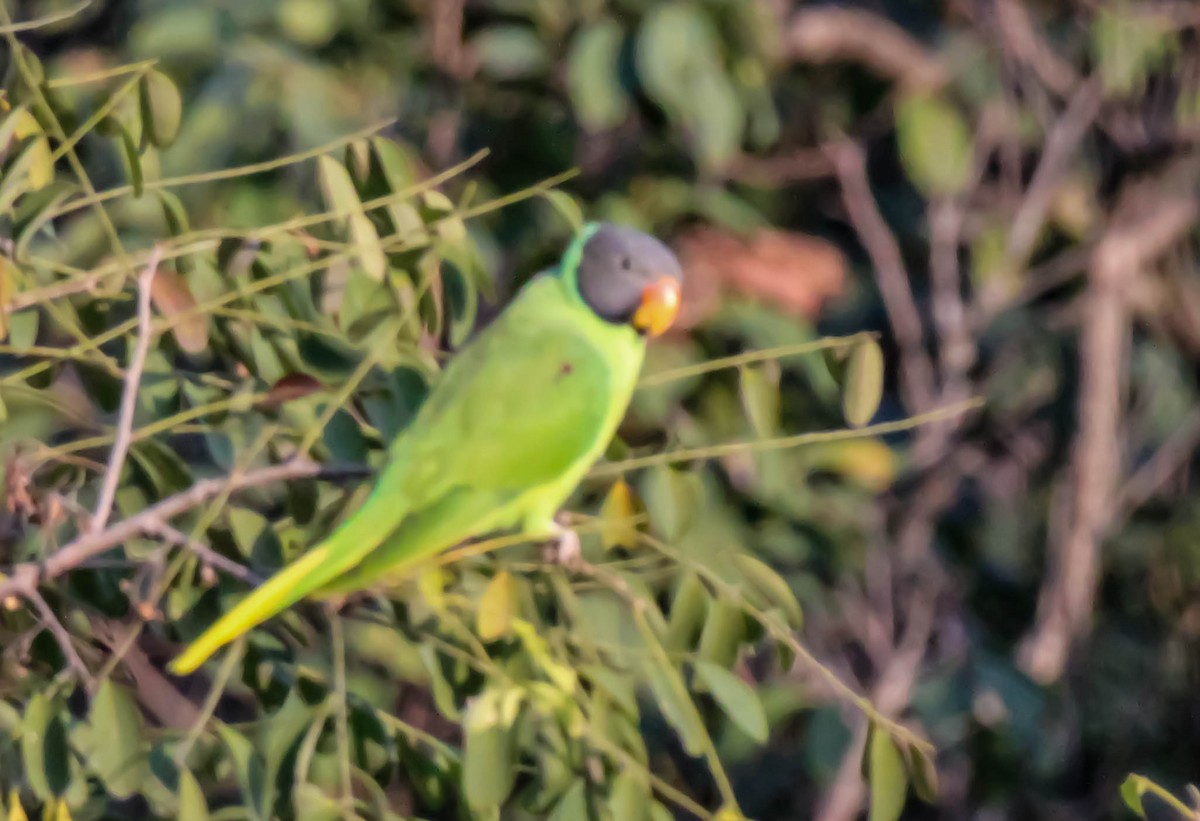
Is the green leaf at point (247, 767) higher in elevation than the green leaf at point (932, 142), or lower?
higher

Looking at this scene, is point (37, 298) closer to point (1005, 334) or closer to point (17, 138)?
point (17, 138)

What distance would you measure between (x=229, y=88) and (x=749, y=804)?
1.41m

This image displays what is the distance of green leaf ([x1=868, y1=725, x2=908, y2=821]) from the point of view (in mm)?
1129

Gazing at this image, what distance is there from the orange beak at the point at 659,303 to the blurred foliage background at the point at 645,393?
12 centimetres

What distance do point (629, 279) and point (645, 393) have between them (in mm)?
389

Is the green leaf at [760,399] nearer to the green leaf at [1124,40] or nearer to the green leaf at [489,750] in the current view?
the green leaf at [489,750]

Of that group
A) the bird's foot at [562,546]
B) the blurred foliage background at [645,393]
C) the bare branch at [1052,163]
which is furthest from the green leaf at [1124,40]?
the bird's foot at [562,546]

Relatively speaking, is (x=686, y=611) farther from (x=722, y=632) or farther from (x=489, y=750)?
(x=489, y=750)

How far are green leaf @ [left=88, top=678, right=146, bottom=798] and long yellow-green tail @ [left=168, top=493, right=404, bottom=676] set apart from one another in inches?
1.7

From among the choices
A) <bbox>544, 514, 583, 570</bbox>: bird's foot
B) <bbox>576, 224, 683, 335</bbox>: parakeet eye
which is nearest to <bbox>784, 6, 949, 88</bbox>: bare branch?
<bbox>576, 224, 683, 335</bbox>: parakeet eye

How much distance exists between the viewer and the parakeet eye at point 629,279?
1.59 m

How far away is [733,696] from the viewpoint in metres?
1.17

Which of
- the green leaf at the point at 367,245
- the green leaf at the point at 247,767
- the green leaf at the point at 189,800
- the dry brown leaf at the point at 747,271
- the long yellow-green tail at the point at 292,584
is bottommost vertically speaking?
the dry brown leaf at the point at 747,271

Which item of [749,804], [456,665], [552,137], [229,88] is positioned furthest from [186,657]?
[749,804]
